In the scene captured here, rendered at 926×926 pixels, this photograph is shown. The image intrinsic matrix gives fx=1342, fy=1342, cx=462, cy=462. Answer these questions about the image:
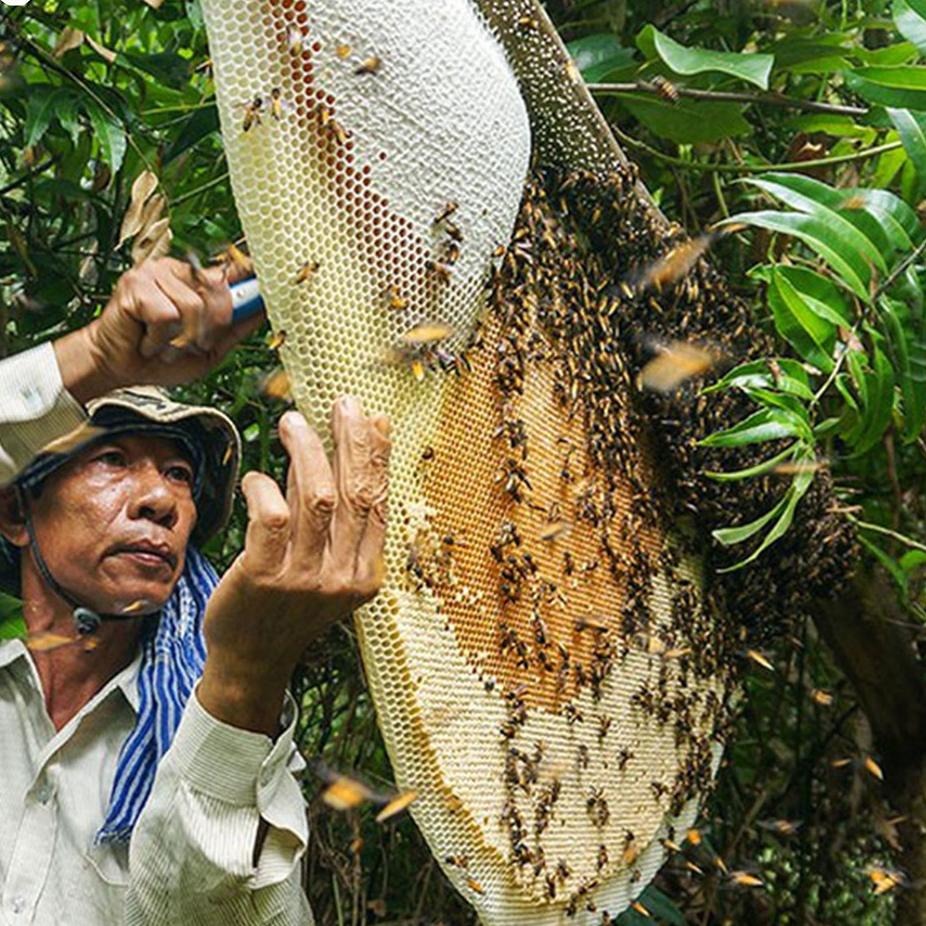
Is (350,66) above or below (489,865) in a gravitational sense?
above

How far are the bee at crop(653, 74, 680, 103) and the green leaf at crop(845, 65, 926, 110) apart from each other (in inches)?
13.4

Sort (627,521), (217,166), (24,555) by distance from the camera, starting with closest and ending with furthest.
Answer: (627,521) → (24,555) → (217,166)

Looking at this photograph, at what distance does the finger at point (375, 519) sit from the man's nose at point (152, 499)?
2.64 feet

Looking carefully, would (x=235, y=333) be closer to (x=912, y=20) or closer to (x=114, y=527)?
(x=114, y=527)

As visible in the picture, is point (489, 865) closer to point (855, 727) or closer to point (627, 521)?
point (627, 521)

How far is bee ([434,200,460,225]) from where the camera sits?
1384mm

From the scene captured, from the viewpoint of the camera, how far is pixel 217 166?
8.28 feet

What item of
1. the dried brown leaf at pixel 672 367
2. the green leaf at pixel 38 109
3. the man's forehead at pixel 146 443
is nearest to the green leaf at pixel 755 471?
the dried brown leaf at pixel 672 367

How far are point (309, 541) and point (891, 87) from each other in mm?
927

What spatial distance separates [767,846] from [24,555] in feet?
5.92

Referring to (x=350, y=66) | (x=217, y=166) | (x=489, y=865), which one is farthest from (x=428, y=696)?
(x=217, y=166)

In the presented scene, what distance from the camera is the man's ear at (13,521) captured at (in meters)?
2.02

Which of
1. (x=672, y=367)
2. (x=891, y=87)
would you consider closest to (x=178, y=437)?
(x=672, y=367)

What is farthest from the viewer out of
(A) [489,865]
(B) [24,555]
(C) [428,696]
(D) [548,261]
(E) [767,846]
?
(E) [767,846]
